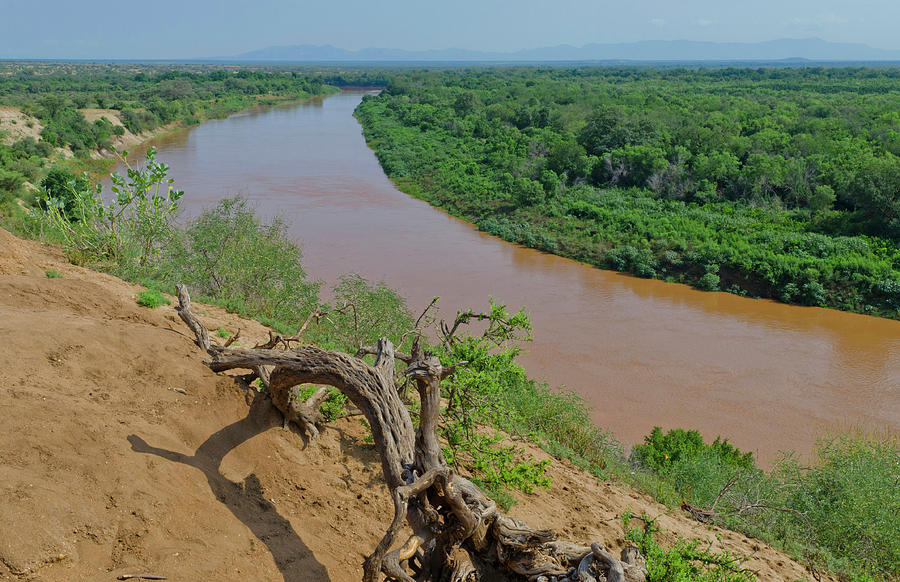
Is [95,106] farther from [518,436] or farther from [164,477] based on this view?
[164,477]

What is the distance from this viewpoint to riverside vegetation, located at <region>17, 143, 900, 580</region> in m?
7.59

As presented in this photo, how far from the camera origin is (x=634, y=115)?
42.9 meters

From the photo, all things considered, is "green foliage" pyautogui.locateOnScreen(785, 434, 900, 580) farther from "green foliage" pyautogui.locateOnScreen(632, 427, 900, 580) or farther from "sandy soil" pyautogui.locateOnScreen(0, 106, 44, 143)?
"sandy soil" pyautogui.locateOnScreen(0, 106, 44, 143)

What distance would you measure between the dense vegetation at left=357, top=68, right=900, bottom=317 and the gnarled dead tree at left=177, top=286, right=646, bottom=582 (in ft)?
65.7

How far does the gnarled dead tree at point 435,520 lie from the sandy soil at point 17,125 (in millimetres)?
39843

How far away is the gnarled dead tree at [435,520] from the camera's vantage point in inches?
193

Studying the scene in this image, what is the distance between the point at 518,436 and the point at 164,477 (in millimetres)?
5792

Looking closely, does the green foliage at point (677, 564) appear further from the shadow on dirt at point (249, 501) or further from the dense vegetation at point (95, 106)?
the dense vegetation at point (95, 106)

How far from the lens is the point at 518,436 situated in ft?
33.1

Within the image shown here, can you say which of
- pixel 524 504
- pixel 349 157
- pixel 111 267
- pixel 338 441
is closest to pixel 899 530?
pixel 524 504

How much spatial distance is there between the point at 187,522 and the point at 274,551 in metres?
0.74

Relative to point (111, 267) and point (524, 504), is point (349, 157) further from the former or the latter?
point (524, 504)

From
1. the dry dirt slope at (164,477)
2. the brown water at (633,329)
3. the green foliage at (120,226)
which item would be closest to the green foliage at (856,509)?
the dry dirt slope at (164,477)

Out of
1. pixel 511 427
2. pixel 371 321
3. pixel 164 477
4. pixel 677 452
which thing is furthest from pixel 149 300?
pixel 677 452
